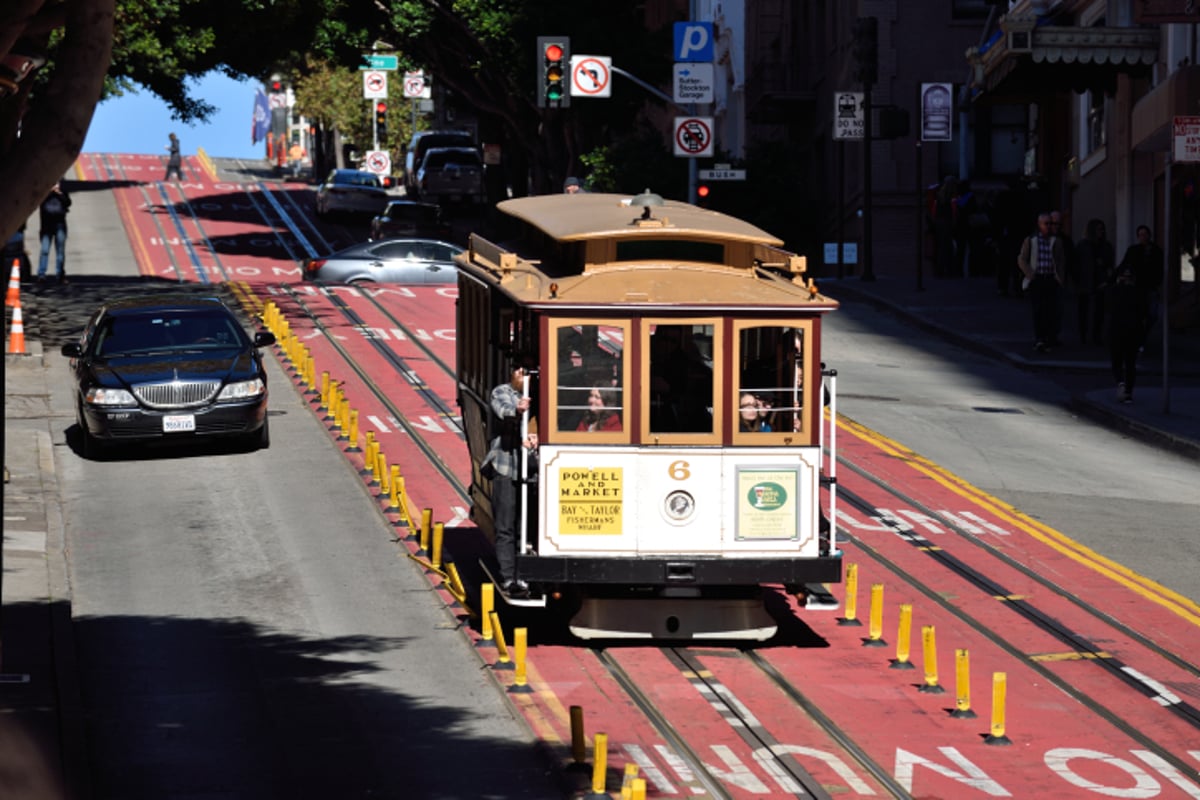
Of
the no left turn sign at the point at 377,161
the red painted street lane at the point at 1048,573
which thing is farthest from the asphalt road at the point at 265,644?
the no left turn sign at the point at 377,161

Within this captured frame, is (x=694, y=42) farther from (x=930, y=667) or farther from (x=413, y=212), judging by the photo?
(x=930, y=667)

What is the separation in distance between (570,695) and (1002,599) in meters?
4.60

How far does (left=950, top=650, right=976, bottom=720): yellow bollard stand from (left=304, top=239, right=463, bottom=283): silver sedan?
25.7 metres

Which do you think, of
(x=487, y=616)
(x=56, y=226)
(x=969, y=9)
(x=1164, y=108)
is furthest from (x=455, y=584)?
(x=969, y=9)

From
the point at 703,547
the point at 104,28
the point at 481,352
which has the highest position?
the point at 104,28

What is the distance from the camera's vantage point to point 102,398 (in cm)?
2212

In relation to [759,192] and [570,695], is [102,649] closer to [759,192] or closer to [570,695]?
[570,695]

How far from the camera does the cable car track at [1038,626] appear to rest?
43.2 feet

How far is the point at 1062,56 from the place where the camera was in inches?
1367

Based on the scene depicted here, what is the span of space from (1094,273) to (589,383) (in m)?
18.8

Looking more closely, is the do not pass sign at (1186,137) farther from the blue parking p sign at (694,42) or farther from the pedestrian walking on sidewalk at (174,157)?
the pedestrian walking on sidewalk at (174,157)

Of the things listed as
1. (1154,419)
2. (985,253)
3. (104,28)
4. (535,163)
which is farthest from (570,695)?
(535,163)

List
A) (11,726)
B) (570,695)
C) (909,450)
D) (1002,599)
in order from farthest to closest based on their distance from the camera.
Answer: (909,450)
(1002,599)
(570,695)
(11,726)

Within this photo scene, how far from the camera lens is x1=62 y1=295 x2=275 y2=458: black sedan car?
871 inches
